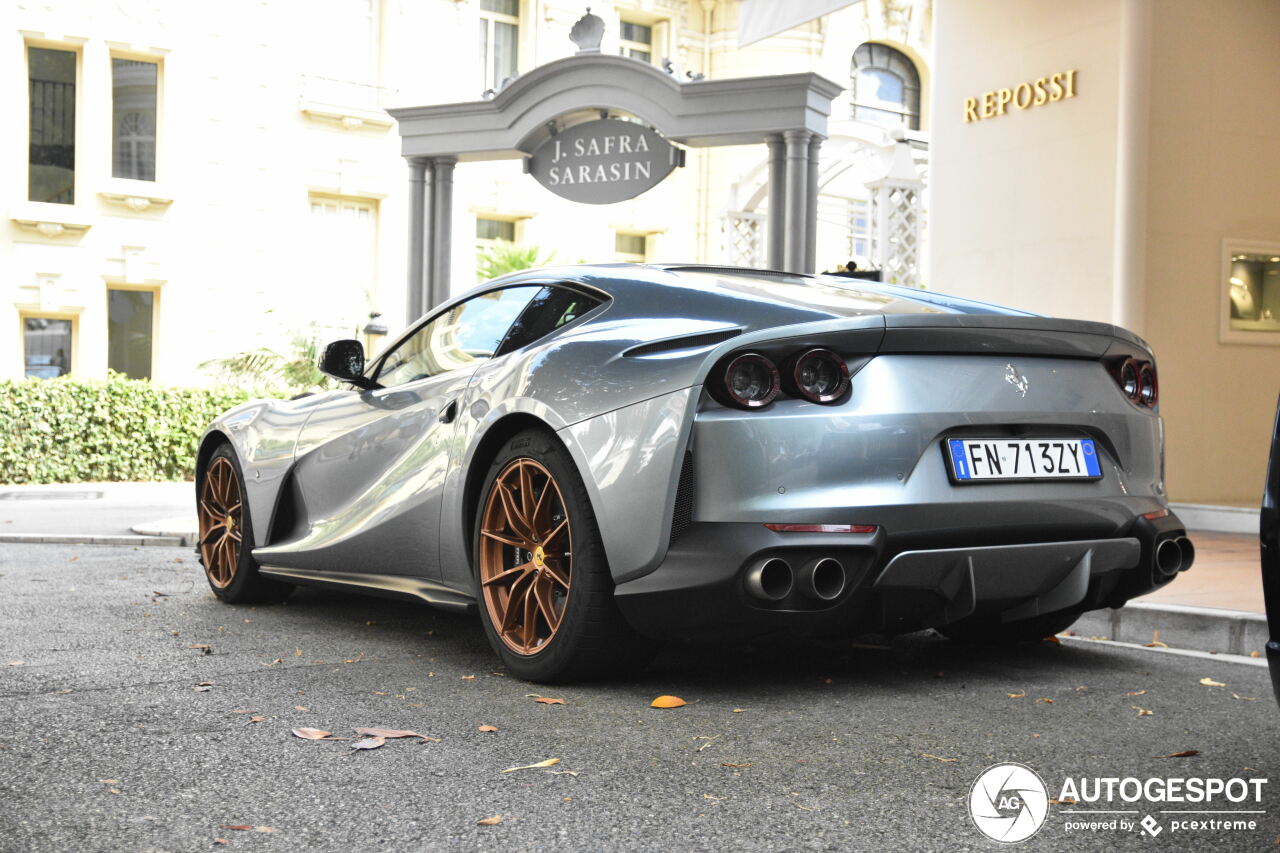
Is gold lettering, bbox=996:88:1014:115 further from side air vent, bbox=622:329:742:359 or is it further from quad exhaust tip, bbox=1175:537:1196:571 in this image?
side air vent, bbox=622:329:742:359

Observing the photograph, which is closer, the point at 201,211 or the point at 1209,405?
the point at 1209,405

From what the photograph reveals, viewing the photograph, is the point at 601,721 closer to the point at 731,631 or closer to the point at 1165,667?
the point at 731,631

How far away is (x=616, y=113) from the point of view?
10.2 m

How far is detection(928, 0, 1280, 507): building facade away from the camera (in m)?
10.2

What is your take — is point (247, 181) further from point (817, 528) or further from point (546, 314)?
point (817, 528)

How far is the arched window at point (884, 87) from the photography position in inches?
1065

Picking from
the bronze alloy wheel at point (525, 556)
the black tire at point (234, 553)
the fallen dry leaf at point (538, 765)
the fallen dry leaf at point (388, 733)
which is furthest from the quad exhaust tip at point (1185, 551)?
the black tire at point (234, 553)

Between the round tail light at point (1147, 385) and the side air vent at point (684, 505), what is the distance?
4.97ft

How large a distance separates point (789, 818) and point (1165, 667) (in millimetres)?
2439

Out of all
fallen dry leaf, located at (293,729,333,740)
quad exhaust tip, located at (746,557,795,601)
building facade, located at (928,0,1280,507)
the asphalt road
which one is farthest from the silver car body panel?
building facade, located at (928,0,1280,507)

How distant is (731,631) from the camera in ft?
12.3

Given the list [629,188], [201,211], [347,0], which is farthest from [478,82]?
[629,188]

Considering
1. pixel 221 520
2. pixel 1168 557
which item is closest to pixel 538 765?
pixel 1168 557

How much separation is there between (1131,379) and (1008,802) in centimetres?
179
